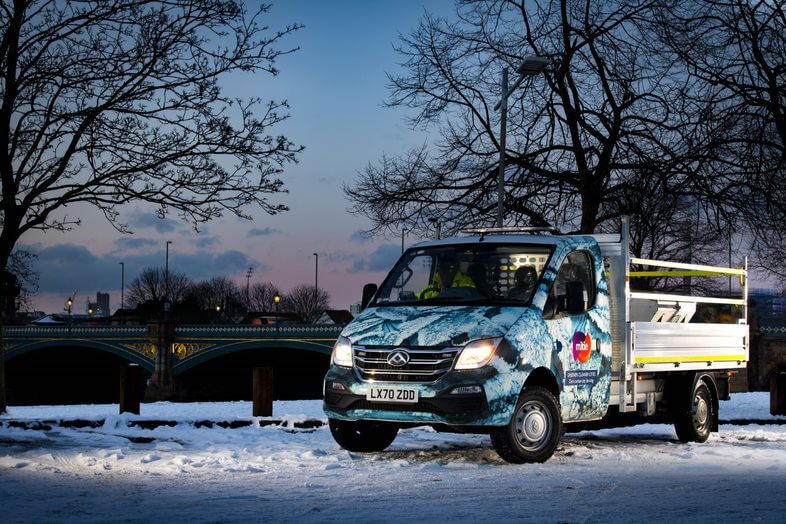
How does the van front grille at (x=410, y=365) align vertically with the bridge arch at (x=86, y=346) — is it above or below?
above

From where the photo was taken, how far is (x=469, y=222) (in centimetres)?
2519

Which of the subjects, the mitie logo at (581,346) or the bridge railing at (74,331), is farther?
the bridge railing at (74,331)

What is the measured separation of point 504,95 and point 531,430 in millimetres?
13787

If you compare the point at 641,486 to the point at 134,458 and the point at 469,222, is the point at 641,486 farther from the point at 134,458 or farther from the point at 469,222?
the point at 469,222

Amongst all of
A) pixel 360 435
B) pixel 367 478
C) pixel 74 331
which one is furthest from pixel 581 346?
pixel 74 331

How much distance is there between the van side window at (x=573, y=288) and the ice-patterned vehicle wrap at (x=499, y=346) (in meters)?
0.08

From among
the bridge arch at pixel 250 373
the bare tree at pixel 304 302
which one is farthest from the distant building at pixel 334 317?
the bridge arch at pixel 250 373

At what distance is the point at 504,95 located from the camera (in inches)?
893

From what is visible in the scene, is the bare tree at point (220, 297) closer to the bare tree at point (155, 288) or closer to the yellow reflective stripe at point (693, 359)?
the bare tree at point (155, 288)

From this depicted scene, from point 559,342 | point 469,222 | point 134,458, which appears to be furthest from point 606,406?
point 469,222

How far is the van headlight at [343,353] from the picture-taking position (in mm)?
9906

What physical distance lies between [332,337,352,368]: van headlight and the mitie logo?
2.22 metres

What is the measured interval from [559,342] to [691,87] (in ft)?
39.2

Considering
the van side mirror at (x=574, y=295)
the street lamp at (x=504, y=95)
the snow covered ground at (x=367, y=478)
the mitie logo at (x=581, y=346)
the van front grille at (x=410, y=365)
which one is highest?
the street lamp at (x=504, y=95)
